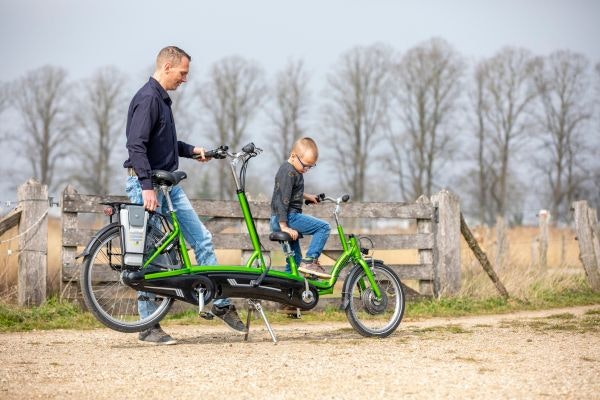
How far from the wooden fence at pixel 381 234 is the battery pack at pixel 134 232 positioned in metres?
2.85

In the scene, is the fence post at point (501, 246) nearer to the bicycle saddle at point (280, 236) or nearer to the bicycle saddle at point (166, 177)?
the bicycle saddle at point (280, 236)

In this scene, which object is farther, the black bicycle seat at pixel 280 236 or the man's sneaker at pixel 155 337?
the black bicycle seat at pixel 280 236

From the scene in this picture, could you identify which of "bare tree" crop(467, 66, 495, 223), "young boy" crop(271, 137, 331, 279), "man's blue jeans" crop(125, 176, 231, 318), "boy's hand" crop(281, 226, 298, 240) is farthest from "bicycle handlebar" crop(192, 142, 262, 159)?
"bare tree" crop(467, 66, 495, 223)

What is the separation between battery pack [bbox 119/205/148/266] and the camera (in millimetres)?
5980

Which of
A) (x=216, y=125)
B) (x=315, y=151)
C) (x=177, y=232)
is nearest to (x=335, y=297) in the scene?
(x=315, y=151)

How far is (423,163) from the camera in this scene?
40.7 meters

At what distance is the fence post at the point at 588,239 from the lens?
12625mm

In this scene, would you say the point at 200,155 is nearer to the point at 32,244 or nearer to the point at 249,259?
the point at 249,259

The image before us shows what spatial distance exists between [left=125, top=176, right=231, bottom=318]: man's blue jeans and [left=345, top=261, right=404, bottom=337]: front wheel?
3.64 feet

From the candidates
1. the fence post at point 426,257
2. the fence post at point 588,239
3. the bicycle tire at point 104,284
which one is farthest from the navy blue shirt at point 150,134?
the fence post at point 588,239

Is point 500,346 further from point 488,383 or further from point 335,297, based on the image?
point 335,297

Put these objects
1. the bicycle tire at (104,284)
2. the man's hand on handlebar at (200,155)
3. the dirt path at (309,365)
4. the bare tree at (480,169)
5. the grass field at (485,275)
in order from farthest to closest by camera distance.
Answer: the bare tree at (480,169)
the grass field at (485,275)
the man's hand on handlebar at (200,155)
the bicycle tire at (104,284)
the dirt path at (309,365)

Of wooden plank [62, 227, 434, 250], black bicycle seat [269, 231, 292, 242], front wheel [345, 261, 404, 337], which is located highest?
black bicycle seat [269, 231, 292, 242]

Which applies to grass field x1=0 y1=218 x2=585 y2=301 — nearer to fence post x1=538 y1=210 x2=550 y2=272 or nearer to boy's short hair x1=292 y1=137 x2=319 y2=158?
fence post x1=538 y1=210 x2=550 y2=272
